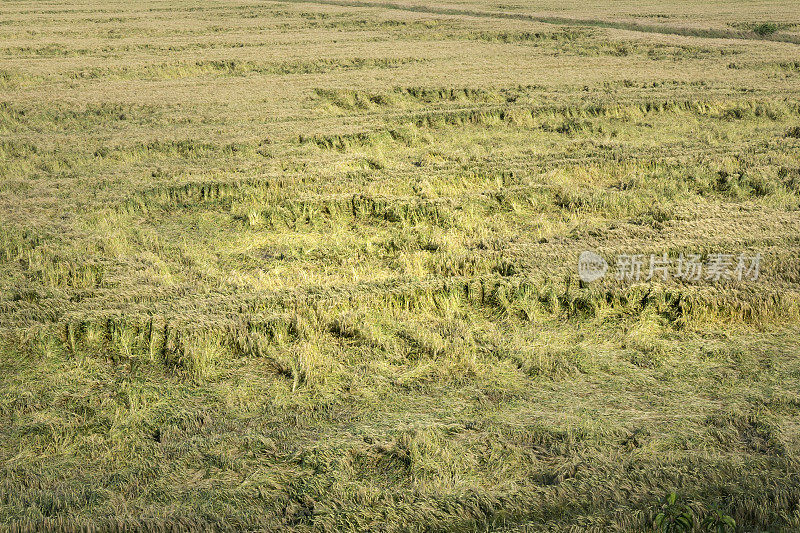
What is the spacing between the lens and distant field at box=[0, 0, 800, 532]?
3.51 m

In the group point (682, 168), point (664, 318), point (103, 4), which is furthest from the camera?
point (103, 4)

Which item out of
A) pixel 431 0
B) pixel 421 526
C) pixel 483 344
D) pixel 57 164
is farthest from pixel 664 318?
pixel 431 0

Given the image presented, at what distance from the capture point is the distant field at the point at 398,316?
138 inches

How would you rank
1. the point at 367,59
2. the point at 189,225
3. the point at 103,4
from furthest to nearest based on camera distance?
1. the point at 103,4
2. the point at 367,59
3. the point at 189,225

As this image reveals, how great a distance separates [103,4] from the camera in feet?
123

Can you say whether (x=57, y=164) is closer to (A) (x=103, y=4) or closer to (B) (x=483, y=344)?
(B) (x=483, y=344)

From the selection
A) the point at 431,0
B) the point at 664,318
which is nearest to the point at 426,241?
the point at 664,318

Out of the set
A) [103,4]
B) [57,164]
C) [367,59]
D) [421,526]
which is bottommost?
[421,526]

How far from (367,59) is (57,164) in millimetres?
10644

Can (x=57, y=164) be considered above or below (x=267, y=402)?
above

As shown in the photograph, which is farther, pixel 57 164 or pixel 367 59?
pixel 367 59

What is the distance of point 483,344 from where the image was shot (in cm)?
498

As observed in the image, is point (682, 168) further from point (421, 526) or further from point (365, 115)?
point (421, 526)

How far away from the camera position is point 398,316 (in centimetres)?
542
